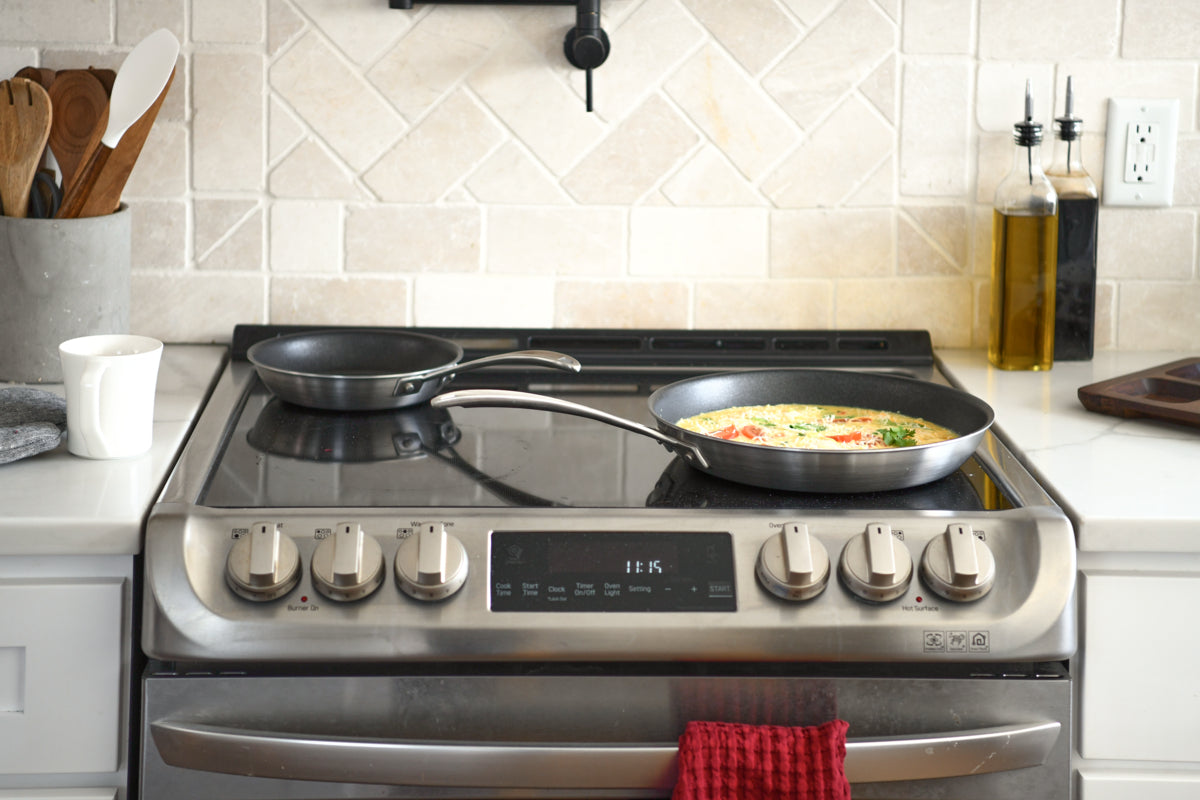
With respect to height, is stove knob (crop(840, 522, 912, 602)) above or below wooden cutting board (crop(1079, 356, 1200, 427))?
below

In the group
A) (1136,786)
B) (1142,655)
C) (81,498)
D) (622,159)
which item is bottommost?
(1136,786)

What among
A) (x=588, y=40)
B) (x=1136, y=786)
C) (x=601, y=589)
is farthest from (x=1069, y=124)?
(x=601, y=589)

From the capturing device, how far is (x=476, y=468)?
1.34 m

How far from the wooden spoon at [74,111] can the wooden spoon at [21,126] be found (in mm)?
89

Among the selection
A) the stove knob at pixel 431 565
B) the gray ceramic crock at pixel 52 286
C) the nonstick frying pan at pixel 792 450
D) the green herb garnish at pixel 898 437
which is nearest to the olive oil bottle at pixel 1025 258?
the nonstick frying pan at pixel 792 450

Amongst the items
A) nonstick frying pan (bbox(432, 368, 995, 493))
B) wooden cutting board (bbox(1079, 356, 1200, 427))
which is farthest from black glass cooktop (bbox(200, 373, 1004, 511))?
wooden cutting board (bbox(1079, 356, 1200, 427))

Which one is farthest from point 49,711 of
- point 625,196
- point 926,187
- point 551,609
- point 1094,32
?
point 1094,32

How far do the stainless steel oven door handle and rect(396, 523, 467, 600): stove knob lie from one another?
14 cm

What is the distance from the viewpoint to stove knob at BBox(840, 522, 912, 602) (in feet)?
3.65

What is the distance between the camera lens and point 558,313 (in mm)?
1822

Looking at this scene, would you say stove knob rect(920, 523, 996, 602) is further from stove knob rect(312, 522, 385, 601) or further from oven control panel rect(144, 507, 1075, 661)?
stove knob rect(312, 522, 385, 601)

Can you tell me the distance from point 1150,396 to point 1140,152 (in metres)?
0.44

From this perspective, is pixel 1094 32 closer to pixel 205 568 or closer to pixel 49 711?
pixel 205 568

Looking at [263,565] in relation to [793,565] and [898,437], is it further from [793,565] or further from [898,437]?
[898,437]
